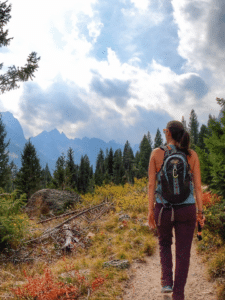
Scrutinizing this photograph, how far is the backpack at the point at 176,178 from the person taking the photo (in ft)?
8.54

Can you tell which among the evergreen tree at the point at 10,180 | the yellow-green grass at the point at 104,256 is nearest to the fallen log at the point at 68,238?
the yellow-green grass at the point at 104,256

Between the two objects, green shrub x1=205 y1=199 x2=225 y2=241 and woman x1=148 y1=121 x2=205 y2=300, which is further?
green shrub x1=205 y1=199 x2=225 y2=241

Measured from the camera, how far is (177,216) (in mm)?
2635

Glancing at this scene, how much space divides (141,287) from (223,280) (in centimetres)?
145

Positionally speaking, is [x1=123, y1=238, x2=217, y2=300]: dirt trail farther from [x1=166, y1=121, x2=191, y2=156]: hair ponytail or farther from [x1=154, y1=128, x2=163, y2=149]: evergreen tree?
[x1=154, y1=128, x2=163, y2=149]: evergreen tree

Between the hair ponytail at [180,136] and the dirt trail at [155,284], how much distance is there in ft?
7.91

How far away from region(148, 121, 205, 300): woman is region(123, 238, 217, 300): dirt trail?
0.78 m

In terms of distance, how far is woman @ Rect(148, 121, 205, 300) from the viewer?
8.70 ft

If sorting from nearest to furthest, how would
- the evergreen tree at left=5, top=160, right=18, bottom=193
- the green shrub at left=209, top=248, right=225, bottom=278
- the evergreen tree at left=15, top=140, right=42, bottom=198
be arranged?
1. the green shrub at left=209, top=248, right=225, bottom=278
2. the evergreen tree at left=5, top=160, right=18, bottom=193
3. the evergreen tree at left=15, top=140, right=42, bottom=198

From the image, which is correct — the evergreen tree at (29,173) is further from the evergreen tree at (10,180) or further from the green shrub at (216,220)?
the green shrub at (216,220)

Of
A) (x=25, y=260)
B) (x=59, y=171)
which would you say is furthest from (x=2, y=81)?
(x=59, y=171)

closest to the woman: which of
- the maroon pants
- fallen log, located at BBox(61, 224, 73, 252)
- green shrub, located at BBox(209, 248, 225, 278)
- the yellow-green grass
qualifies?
the maroon pants

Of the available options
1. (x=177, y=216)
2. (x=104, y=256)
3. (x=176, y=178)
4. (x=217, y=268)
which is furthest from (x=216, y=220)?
(x=176, y=178)

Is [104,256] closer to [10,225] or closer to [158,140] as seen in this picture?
[10,225]
